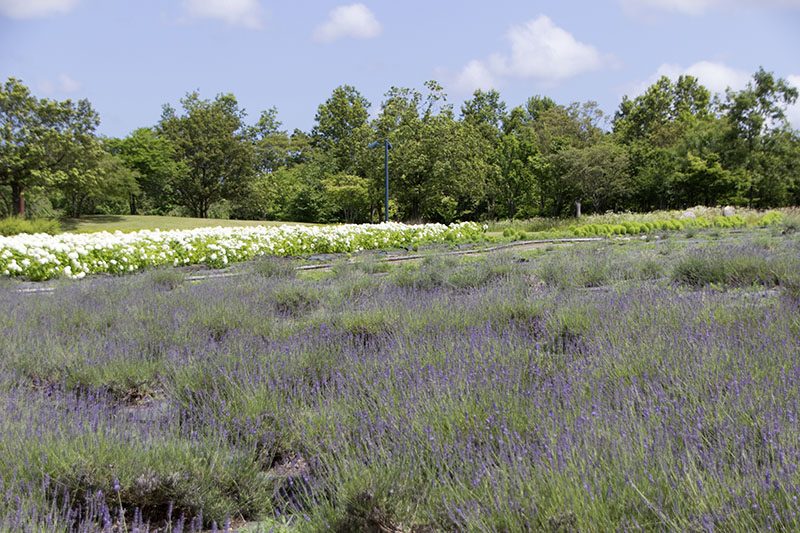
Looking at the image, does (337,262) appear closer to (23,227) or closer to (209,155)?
(23,227)

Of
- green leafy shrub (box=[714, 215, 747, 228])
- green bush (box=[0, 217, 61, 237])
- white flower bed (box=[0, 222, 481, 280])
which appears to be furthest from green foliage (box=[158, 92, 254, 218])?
green leafy shrub (box=[714, 215, 747, 228])

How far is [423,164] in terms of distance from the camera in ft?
87.2

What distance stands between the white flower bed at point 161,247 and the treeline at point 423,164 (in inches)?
547

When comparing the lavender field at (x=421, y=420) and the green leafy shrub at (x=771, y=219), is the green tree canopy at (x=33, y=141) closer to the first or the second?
the lavender field at (x=421, y=420)

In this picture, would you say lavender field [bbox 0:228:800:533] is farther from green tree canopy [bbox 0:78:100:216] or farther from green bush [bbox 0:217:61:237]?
green tree canopy [bbox 0:78:100:216]

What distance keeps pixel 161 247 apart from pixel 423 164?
17.9m

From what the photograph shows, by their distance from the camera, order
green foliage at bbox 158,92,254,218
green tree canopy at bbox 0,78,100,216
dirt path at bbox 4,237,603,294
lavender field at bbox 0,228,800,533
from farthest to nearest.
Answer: green foliage at bbox 158,92,254,218 < green tree canopy at bbox 0,78,100,216 < dirt path at bbox 4,237,603,294 < lavender field at bbox 0,228,800,533

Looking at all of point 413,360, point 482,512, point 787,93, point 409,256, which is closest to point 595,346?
point 413,360

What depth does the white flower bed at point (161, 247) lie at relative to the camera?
8.41 meters

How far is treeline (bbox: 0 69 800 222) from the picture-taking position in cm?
2688

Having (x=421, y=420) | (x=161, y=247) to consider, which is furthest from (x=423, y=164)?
(x=421, y=420)

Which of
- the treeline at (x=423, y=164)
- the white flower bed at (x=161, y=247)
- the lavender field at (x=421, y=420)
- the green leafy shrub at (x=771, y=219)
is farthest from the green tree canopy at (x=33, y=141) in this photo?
the green leafy shrub at (x=771, y=219)

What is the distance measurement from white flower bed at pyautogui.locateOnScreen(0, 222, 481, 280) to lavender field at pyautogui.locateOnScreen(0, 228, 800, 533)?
4.95 metres

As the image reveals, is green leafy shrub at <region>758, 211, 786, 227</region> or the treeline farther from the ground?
the treeline
